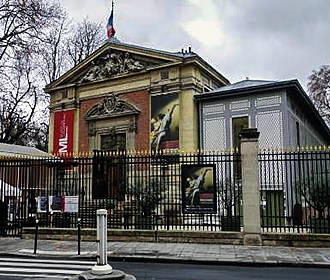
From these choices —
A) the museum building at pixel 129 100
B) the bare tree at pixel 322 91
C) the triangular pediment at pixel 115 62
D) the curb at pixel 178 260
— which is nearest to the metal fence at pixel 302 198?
the curb at pixel 178 260

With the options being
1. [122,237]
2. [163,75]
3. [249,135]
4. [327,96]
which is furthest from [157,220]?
[327,96]

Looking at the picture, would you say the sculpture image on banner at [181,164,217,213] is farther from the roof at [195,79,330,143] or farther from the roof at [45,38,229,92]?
the roof at [45,38,229,92]

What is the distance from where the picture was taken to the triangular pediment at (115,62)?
27.0 m

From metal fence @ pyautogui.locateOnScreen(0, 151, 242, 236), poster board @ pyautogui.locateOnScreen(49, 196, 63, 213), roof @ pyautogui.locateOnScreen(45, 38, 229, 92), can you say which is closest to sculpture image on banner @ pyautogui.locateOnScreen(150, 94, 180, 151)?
roof @ pyautogui.locateOnScreen(45, 38, 229, 92)

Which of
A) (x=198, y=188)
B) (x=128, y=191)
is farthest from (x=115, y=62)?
(x=198, y=188)

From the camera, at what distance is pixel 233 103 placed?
24.7 meters

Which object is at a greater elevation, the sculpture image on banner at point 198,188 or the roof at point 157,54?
the roof at point 157,54

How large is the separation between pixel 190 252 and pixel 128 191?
5713 millimetres

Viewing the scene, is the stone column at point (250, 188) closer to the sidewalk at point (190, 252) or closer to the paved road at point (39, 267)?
the sidewalk at point (190, 252)

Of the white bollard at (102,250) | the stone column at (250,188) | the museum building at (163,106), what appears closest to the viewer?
the white bollard at (102,250)

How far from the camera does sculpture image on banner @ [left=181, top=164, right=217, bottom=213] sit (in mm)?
14352

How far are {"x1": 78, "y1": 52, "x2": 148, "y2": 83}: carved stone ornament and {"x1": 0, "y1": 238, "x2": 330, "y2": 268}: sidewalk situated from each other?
16.3 m

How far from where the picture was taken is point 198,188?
1464 centimetres

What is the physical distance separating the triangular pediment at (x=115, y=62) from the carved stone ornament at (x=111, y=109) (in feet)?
5.42
